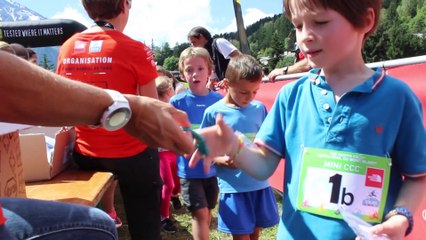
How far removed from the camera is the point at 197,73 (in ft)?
11.5

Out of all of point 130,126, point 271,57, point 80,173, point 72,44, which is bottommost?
point 271,57

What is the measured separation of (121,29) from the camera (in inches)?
109

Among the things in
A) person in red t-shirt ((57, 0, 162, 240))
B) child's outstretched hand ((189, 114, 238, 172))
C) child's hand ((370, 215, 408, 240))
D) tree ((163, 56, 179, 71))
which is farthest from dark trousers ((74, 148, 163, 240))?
tree ((163, 56, 179, 71))

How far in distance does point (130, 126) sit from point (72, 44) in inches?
58.3

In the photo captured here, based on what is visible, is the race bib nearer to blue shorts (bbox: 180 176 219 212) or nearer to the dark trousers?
the dark trousers

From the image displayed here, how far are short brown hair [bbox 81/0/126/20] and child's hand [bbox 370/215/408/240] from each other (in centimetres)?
208

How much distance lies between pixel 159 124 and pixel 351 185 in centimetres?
65

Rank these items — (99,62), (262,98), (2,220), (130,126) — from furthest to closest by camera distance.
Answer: (262,98) < (99,62) < (130,126) < (2,220)

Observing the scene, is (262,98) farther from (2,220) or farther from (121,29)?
(2,220)

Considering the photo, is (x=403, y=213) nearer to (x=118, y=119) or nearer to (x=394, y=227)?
(x=394, y=227)

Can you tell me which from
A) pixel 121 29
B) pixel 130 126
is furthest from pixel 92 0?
pixel 130 126

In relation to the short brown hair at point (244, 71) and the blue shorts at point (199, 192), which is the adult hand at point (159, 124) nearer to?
the short brown hair at point (244, 71)

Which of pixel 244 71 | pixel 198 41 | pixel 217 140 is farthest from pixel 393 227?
pixel 198 41

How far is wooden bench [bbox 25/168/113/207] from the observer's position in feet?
7.08
